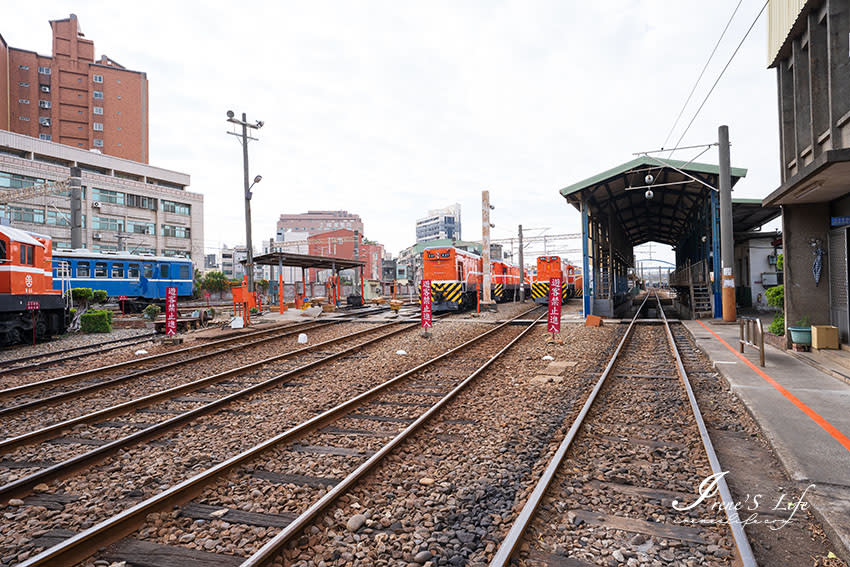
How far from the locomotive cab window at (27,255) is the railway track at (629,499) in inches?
543

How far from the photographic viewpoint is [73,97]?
5547cm

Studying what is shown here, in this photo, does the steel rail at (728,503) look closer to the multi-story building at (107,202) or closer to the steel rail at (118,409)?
the steel rail at (118,409)

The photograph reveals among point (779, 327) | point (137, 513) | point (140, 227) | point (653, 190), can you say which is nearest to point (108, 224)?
point (140, 227)

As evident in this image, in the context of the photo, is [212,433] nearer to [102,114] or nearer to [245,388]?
[245,388]

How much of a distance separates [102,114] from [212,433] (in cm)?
6665

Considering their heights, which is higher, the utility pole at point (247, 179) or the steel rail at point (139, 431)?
the utility pole at point (247, 179)

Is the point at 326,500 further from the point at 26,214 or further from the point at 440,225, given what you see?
the point at 440,225

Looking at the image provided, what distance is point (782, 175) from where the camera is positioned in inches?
364

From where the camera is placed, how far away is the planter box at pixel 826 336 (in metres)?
8.16

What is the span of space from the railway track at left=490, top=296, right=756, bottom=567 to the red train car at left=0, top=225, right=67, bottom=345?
13.1m

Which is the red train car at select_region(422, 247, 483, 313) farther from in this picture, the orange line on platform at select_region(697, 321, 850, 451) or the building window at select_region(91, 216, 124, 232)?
the building window at select_region(91, 216, 124, 232)

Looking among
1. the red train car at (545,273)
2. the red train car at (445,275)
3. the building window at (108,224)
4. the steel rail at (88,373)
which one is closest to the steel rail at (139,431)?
the steel rail at (88,373)

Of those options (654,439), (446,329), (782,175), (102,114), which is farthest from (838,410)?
(102,114)

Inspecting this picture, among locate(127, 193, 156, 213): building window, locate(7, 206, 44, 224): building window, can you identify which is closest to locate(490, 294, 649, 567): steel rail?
locate(7, 206, 44, 224): building window
